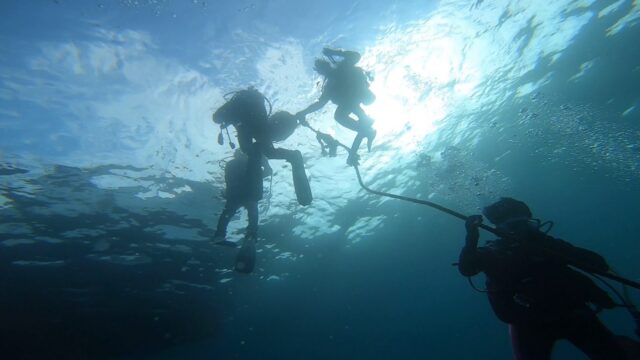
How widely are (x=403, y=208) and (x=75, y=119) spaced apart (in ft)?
60.2

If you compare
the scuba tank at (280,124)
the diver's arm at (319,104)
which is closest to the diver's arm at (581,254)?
the diver's arm at (319,104)

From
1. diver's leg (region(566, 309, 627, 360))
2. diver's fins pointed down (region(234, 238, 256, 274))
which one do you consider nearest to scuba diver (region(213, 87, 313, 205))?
diver's fins pointed down (region(234, 238, 256, 274))

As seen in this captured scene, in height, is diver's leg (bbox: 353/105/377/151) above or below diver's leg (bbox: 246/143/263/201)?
above

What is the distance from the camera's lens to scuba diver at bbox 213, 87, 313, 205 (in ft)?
24.7

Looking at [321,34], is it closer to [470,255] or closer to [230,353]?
[470,255]

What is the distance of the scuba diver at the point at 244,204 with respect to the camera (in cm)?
711

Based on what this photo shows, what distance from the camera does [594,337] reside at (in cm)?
439

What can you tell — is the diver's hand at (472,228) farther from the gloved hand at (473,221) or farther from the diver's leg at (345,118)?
the diver's leg at (345,118)

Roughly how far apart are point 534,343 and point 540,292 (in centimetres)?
80

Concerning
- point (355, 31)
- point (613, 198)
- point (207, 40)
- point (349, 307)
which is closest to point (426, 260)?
point (349, 307)

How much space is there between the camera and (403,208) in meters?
23.1

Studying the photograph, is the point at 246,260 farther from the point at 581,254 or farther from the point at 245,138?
the point at 581,254

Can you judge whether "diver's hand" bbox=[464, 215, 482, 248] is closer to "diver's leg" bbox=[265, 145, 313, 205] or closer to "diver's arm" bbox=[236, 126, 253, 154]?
"diver's leg" bbox=[265, 145, 313, 205]

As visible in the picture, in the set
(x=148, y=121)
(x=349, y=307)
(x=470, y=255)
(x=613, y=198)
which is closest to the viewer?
(x=470, y=255)
